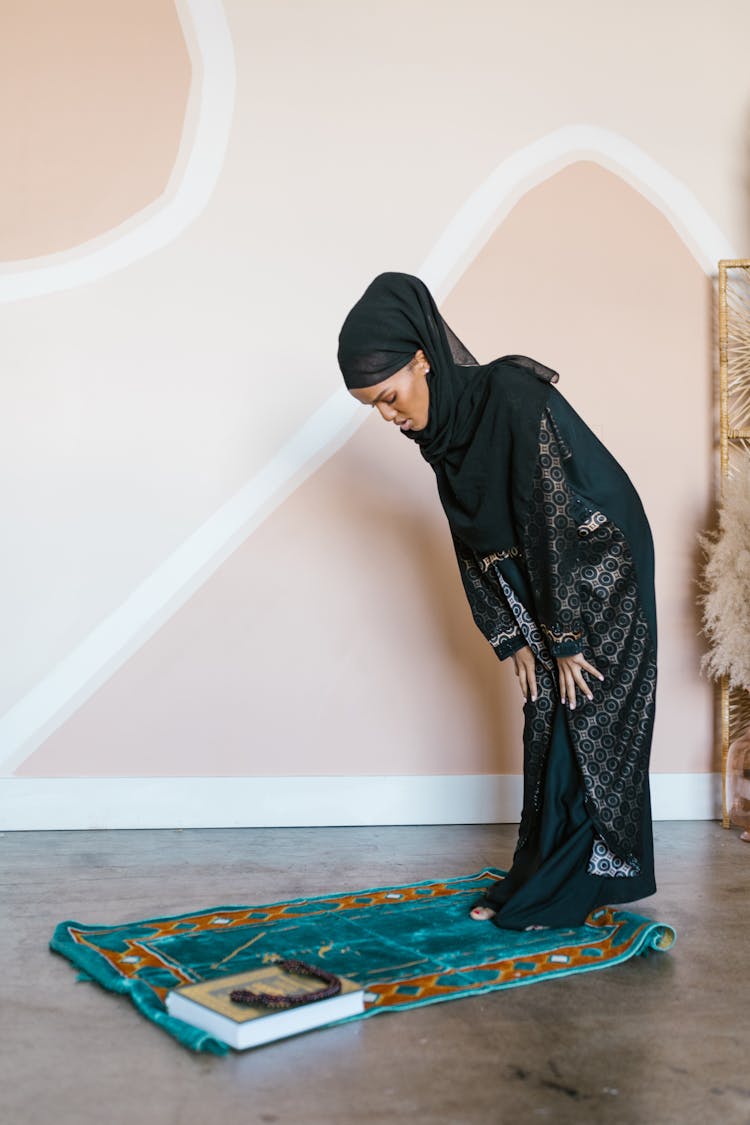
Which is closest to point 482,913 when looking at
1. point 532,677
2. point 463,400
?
point 532,677

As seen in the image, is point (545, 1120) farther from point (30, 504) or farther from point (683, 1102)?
point (30, 504)

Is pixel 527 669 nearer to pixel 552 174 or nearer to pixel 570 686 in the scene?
pixel 570 686

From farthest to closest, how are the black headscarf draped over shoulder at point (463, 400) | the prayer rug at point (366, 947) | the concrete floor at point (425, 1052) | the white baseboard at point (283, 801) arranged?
1. the white baseboard at point (283, 801)
2. the black headscarf draped over shoulder at point (463, 400)
3. the prayer rug at point (366, 947)
4. the concrete floor at point (425, 1052)

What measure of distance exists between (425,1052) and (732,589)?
1974 millimetres

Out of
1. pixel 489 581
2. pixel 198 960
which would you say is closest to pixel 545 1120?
pixel 198 960

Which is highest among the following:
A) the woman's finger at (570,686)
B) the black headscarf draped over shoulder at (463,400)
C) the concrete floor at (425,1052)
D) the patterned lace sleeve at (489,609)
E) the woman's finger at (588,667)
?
the black headscarf draped over shoulder at (463,400)

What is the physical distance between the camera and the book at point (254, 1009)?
1.56 metres

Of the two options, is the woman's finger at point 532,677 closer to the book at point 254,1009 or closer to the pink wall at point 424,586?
the book at point 254,1009

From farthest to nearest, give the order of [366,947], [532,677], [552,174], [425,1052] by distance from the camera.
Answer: [552,174] → [532,677] → [366,947] → [425,1052]

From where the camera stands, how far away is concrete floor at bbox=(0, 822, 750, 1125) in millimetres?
1392

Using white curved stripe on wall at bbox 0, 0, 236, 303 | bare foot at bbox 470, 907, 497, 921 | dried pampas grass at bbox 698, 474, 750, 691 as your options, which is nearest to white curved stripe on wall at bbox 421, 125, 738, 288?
white curved stripe on wall at bbox 0, 0, 236, 303

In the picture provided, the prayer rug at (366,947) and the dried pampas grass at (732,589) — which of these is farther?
the dried pampas grass at (732,589)

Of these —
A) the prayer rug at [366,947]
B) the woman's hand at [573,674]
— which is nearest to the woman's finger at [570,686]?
the woman's hand at [573,674]

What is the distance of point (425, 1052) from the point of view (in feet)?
5.17
